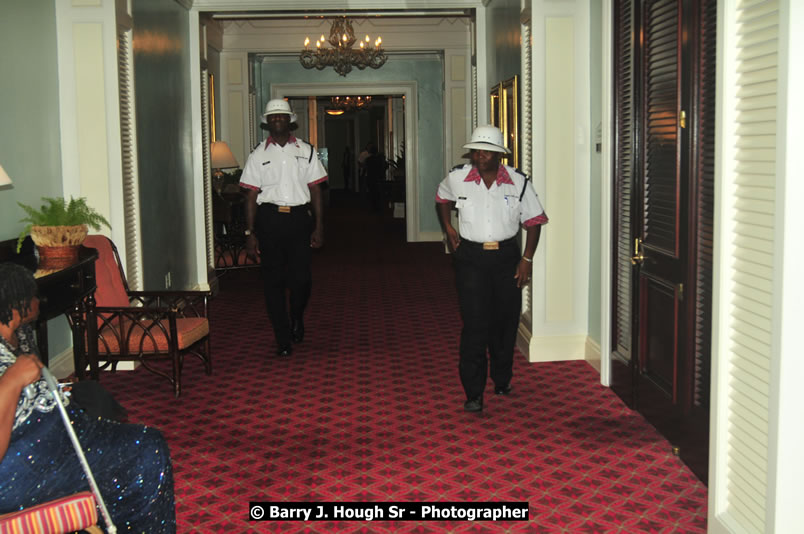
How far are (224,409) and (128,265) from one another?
1789 millimetres

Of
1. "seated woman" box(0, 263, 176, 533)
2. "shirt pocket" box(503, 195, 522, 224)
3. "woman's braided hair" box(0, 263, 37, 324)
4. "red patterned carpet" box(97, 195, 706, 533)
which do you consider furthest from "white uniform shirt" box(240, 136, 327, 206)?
"woman's braided hair" box(0, 263, 37, 324)

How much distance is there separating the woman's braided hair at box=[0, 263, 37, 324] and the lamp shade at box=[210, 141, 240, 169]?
8.29 meters

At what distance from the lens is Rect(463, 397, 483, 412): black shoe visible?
17.8ft

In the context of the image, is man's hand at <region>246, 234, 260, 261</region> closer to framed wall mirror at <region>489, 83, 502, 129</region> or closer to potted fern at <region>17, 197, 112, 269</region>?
potted fern at <region>17, 197, 112, 269</region>

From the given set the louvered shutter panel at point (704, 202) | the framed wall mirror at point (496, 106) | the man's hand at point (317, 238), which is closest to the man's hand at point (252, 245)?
the man's hand at point (317, 238)

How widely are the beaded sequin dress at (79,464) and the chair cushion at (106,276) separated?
9.30 feet

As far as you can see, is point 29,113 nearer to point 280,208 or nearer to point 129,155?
point 129,155

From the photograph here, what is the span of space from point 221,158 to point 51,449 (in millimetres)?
8690

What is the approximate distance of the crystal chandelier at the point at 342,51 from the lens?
41.9 ft

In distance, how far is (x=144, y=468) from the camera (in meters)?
3.14

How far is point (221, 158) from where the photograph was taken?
11359 millimetres

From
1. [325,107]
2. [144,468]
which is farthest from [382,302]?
[325,107]

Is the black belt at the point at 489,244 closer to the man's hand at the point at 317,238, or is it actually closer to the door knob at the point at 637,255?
the door knob at the point at 637,255

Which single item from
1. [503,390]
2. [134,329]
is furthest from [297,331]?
[503,390]
